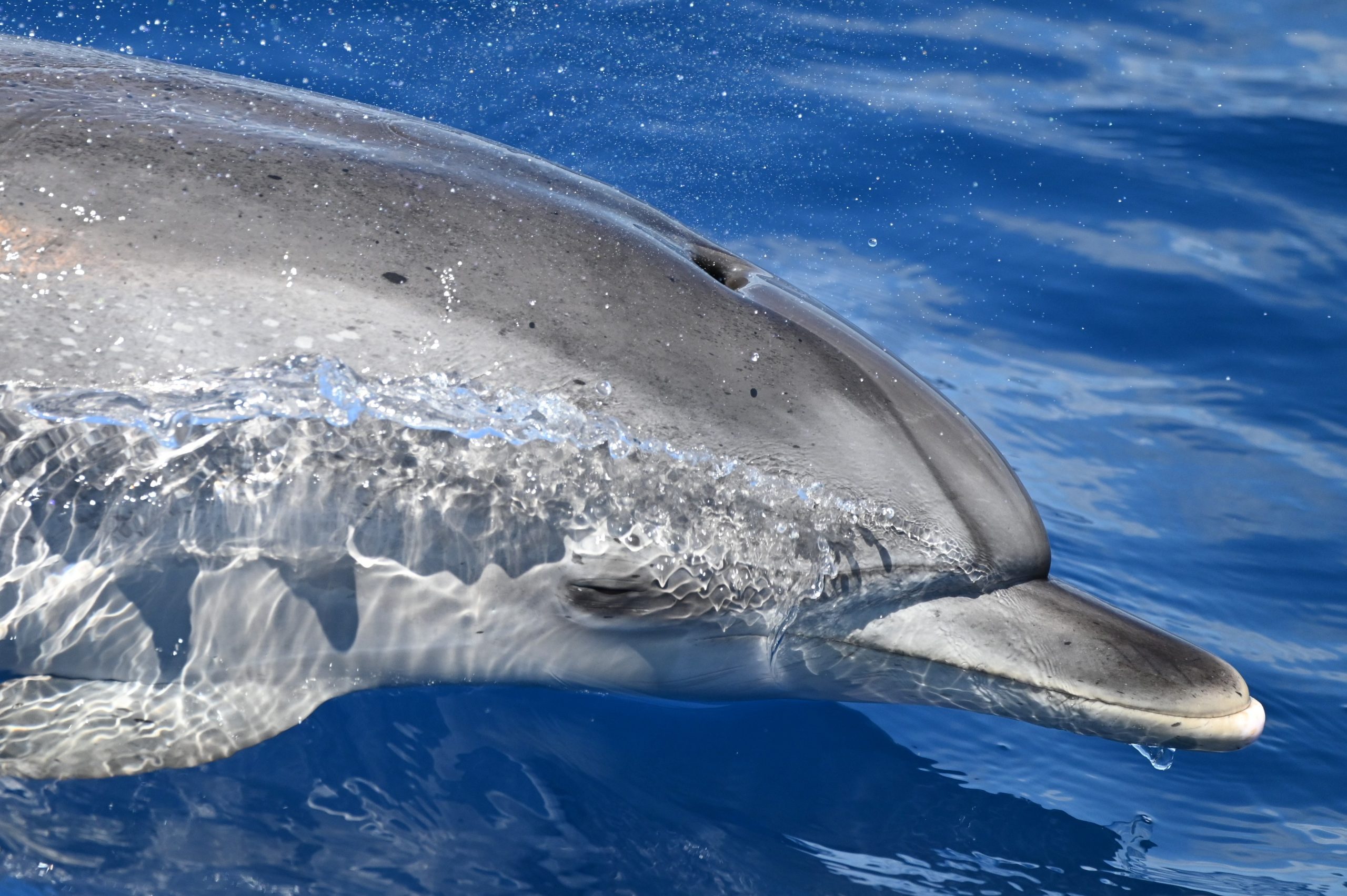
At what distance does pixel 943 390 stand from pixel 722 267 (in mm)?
2955

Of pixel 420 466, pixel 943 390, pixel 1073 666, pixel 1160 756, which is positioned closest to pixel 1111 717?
pixel 1073 666

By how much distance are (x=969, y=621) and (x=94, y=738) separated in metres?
2.30

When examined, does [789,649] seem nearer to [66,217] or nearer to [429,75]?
[66,217]

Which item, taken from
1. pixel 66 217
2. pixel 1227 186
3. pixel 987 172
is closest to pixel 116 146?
pixel 66 217

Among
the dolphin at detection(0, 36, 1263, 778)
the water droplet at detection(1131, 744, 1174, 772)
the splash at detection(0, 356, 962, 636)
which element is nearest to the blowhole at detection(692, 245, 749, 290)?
the dolphin at detection(0, 36, 1263, 778)

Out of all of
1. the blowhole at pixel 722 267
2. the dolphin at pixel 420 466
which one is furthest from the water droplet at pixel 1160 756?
the blowhole at pixel 722 267

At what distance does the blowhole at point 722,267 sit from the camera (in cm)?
364

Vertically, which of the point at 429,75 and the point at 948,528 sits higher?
the point at 429,75

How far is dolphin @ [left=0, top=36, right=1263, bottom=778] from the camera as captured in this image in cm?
301

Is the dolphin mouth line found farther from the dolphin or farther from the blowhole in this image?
the blowhole

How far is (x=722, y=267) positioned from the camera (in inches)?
146

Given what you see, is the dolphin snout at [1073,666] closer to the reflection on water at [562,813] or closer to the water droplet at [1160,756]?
the water droplet at [1160,756]

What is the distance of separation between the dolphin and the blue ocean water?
362 millimetres

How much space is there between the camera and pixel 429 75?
8547 mm
